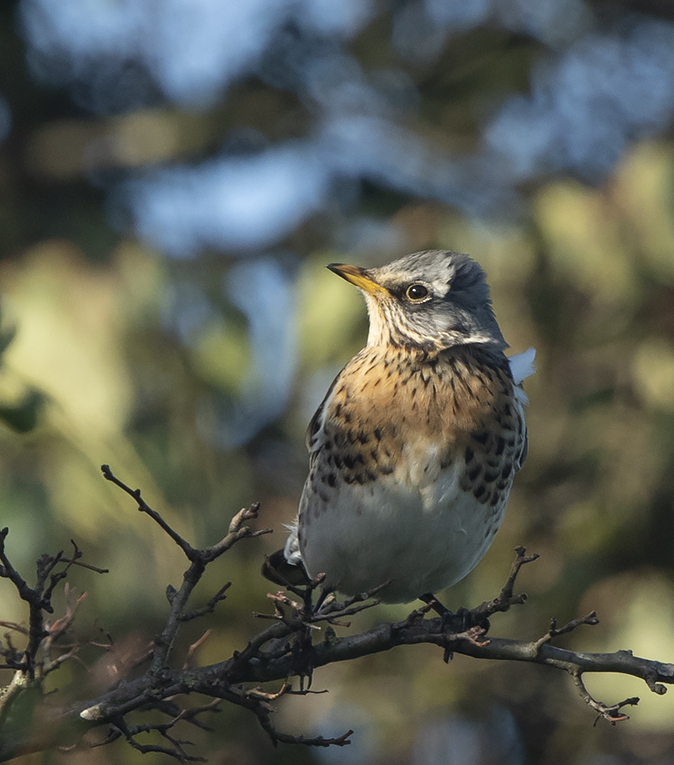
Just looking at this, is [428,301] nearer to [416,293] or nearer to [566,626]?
[416,293]

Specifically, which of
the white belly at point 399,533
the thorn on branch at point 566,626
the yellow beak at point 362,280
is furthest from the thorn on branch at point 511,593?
the yellow beak at point 362,280

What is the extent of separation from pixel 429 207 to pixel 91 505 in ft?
10.3

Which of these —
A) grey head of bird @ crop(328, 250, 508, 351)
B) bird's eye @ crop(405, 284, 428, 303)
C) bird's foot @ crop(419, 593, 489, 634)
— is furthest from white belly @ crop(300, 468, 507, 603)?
bird's eye @ crop(405, 284, 428, 303)

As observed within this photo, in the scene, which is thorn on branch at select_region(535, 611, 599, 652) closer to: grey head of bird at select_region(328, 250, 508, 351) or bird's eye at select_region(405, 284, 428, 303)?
grey head of bird at select_region(328, 250, 508, 351)

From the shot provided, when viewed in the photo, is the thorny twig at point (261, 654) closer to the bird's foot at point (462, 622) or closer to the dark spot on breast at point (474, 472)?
the bird's foot at point (462, 622)

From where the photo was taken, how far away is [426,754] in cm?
661

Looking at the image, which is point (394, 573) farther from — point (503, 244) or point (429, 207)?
point (429, 207)

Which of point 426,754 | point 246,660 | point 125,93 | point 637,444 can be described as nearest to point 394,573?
point 246,660

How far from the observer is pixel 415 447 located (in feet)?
11.8

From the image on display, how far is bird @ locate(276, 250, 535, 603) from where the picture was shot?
3.59m

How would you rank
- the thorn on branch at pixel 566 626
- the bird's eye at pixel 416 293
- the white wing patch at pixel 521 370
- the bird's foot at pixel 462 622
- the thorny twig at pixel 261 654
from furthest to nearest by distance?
1. the bird's eye at pixel 416 293
2. the white wing patch at pixel 521 370
3. the bird's foot at pixel 462 622
4. the thorn on branch at pixel 566 626
5. the thorny twig at pixel 261 654

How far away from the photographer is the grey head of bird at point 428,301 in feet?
13.4

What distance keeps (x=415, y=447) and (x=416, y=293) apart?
33.7 inches

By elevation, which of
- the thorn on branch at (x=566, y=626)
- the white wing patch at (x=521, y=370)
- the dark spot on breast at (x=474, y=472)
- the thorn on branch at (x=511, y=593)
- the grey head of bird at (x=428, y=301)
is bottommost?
the thorn on branch at (x=566, y=626)
